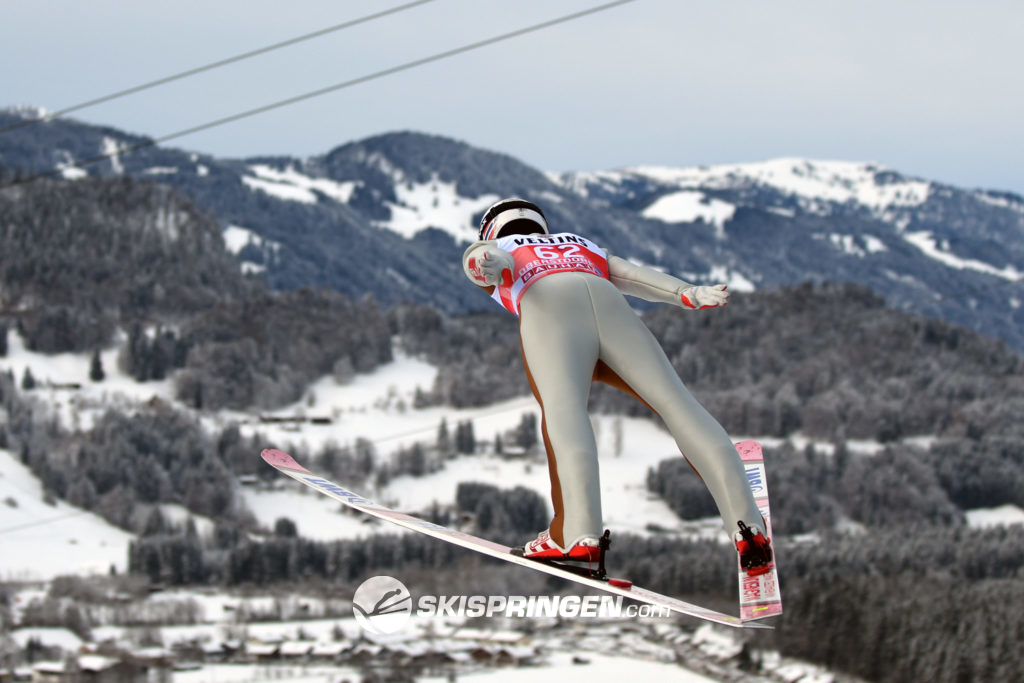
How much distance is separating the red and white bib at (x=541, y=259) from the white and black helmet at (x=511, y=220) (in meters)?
0.10

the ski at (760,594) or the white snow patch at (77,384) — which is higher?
the white snow patch at (77,384)

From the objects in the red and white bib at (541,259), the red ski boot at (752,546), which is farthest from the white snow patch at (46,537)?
the red ski boot at (752,546)

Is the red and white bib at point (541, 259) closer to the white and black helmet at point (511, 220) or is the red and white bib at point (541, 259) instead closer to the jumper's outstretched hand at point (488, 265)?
the white and black helmet at point (511, 220)

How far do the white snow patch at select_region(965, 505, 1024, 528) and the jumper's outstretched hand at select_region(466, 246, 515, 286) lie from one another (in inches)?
6867

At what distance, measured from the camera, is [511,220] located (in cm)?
971

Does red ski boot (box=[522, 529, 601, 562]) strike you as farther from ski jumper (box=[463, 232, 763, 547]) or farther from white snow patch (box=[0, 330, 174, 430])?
white snow patch (box=[0, 330, 174, 430])

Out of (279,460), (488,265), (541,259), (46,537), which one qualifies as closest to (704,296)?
(541,259)

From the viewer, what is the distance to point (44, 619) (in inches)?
5221

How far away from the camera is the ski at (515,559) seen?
28.7 ft

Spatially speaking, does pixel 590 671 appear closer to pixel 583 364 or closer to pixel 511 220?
pixel 511 220

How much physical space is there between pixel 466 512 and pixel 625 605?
488ft

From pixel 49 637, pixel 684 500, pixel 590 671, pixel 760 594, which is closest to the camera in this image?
pixel 760 594

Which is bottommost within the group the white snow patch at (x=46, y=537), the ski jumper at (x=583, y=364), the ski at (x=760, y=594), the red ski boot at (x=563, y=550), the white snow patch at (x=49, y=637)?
the white snow patch at (x=49, y=637)

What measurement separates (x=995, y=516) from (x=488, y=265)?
183m
